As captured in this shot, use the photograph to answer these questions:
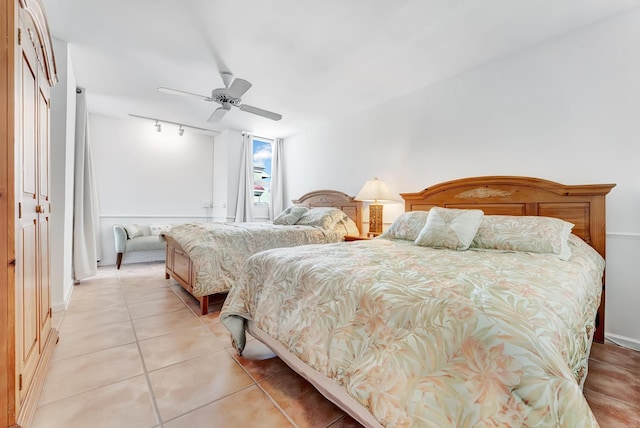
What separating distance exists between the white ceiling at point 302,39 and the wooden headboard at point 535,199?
1.21 m

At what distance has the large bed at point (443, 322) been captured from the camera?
0.71 meters

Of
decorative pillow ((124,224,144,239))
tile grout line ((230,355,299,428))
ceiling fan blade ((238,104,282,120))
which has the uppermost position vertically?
ceiling fan blade ((238,104,282,120))

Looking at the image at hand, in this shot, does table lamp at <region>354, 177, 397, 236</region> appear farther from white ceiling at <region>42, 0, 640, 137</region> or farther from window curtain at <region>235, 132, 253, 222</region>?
window curtain at <region>235, 132, 253, 222</region>

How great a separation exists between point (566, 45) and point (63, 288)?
4939 millimetres

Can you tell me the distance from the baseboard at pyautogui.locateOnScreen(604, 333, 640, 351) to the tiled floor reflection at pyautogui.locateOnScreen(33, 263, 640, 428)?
0.37 feet

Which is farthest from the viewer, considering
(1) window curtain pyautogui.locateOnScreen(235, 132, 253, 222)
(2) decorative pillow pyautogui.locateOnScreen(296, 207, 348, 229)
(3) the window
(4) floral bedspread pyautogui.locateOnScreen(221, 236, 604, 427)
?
(3) the window

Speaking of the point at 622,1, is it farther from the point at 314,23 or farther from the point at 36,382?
the point at 36,382

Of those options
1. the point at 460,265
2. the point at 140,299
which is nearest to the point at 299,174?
the point at 140,299

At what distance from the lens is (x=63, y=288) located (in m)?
2.54

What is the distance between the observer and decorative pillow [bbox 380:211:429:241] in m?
2.41

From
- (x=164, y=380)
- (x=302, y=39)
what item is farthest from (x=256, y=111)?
(x=164, y=380)

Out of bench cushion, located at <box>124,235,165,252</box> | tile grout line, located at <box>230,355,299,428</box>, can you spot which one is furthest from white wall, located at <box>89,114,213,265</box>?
tile grout line, located at <box>230,355,299,428</box>

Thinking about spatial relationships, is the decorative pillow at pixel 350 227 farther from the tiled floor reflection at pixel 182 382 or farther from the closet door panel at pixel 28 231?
the closet door panel at pixel 28 231

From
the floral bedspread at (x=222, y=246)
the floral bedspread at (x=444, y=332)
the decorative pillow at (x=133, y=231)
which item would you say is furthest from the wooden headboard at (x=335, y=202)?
the decorative pillow at (x=133, y=231)
